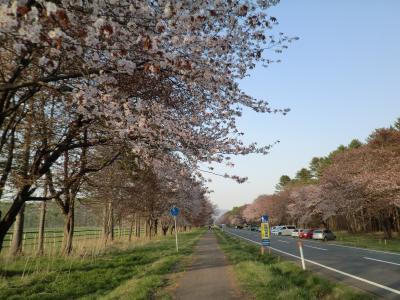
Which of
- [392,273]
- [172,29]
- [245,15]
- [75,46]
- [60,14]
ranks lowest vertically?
[392,273]

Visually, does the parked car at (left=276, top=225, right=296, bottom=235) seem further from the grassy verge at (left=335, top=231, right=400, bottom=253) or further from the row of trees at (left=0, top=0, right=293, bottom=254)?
the row of trees at (left=0, top=0, right=293, bottom=254)

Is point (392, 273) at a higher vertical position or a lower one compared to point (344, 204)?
lower

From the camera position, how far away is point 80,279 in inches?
464

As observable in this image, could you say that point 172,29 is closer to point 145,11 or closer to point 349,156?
point 145,11

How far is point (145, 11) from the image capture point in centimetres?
524

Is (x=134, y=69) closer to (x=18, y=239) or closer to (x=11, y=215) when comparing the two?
(x=11, y=215)

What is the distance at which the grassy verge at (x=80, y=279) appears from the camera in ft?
31.4

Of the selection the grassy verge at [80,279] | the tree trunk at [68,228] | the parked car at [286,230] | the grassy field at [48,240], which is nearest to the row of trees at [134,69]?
the grassy verge at [80,279]

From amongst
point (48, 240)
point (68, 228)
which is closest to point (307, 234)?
point (48, 240)

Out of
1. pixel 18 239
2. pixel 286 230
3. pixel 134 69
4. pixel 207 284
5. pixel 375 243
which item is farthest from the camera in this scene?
pixel 286 230

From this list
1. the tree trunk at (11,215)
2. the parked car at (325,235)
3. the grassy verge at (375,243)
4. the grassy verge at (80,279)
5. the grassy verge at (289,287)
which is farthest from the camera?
the parked car at (325,235)

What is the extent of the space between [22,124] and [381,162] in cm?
3756

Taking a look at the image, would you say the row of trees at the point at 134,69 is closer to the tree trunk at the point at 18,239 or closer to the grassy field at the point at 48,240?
the tree trunk at the point at 18,239

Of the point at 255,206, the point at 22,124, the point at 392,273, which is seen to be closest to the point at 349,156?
the point at 392,273
